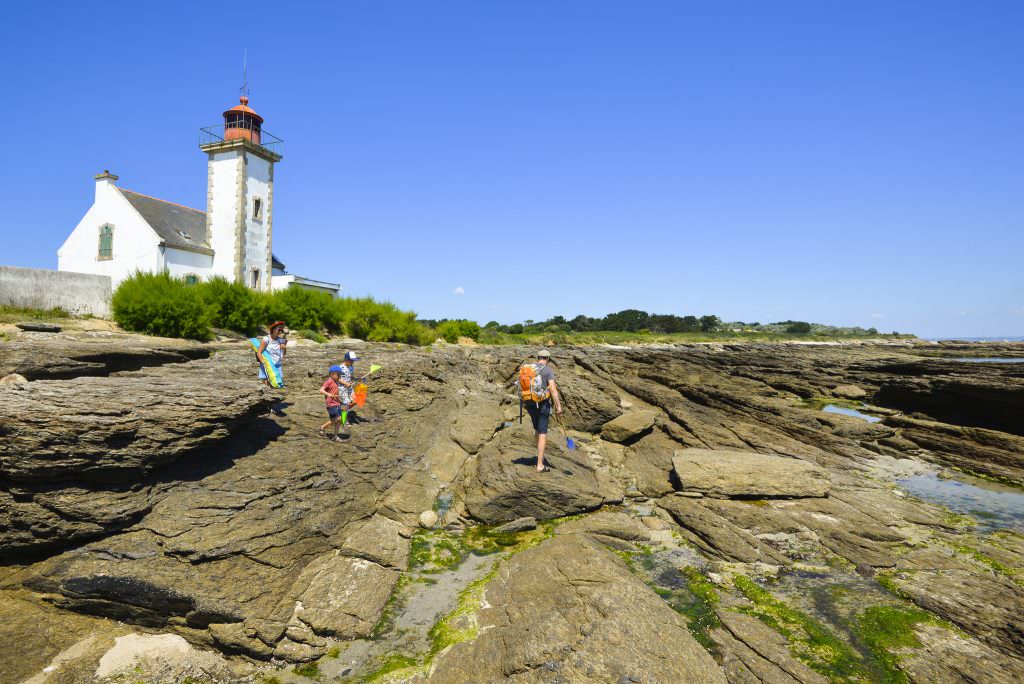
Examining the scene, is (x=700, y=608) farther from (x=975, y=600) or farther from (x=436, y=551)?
(x=436, y=551)

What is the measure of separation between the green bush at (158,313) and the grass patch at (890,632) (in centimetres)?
3017

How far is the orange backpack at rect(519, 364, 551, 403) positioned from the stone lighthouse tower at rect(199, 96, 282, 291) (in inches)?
1377

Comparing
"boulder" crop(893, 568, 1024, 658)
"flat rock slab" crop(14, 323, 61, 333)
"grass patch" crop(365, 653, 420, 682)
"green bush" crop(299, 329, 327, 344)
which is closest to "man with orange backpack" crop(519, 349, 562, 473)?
"grass patch" crop(365, 653, 420, 682)

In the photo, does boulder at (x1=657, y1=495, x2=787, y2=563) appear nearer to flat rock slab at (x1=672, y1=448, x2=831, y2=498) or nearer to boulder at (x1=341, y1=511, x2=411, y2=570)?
flat rock slab at (x1=672, y1=448, x2=831, y2=498)

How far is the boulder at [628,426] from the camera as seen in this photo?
17.2m

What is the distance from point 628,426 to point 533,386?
5.95m

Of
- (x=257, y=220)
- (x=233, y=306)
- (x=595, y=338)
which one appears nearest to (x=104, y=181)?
(x=257, y=220)

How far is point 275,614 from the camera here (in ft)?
26.0

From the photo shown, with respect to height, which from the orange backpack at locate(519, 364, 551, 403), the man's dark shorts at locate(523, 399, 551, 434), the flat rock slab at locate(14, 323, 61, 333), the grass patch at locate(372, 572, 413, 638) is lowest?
the grass patch at locate(372, 572, 413, 638)

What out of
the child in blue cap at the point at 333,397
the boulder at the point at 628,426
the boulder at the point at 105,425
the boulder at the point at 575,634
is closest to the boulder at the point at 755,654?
the boulder at the point at 575,634

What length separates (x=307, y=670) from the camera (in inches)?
284

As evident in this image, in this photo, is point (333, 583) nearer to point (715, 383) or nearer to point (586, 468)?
point (586, 468)

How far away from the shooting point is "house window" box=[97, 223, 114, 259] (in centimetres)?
3656

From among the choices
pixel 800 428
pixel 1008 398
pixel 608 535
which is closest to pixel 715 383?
pixel 800 428
